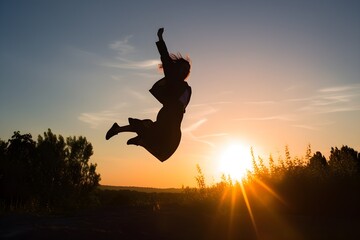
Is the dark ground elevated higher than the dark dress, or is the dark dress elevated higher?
the dark dress

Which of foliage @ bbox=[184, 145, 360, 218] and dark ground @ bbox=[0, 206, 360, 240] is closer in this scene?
dark ground @ bbox=[0, 206, 360, 240]

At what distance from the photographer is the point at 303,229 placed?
6.33 meters

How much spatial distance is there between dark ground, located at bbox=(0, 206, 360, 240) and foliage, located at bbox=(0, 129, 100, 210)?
102 feet

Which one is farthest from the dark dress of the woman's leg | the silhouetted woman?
the woman's leg

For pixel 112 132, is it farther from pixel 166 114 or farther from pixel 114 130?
pixel 166 114

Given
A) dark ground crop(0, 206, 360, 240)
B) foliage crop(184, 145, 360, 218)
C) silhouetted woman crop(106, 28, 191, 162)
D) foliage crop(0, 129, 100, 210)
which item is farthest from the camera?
foliage crop(0, 129, 100, 210)

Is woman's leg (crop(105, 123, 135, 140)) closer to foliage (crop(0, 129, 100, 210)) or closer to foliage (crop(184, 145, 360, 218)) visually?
foliage (crop(184, 145, 360, 218))

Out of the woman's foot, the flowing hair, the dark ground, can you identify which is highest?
the flowing hair

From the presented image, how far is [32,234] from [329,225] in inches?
207

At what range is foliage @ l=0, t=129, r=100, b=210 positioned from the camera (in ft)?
118

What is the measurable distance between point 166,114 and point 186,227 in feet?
6.63

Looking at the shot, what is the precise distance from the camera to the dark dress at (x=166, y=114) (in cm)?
597

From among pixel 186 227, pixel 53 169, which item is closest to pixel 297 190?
pixel 186 227

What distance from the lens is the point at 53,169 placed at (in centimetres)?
3772
